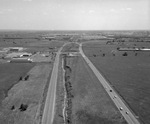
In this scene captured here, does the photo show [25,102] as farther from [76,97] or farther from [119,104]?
[119,104]

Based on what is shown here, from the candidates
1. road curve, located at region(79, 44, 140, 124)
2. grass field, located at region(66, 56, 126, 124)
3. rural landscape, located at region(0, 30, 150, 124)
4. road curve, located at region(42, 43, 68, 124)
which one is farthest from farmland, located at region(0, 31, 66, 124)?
road curve, located at region(79, 44, 140, 124)

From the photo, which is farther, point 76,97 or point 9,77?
point 9,77

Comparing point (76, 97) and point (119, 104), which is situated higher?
point (119, 104)

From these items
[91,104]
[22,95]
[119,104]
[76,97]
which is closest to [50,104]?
[76,97]

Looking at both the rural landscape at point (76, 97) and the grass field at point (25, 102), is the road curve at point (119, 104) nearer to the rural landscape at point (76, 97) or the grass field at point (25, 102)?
the rural landscape at point (76, 97)

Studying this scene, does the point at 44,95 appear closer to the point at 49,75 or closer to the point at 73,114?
the point at 73,114

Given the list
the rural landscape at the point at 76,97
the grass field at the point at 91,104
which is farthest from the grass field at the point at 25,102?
the grass field at the point at 91,104

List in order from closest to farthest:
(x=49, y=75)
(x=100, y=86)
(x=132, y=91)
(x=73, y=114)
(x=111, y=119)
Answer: (x=111, y=119), (x=73, y=114), (x=132, y=91), (x=100, y=86), (x=49, y=75)

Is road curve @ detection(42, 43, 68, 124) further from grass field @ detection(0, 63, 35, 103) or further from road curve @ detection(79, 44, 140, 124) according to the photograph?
road curve @ detection(79, 44, 140, 124)

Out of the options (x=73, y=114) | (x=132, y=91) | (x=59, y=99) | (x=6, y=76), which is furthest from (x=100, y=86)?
(x=6, y=76)
